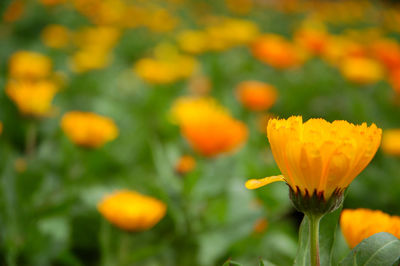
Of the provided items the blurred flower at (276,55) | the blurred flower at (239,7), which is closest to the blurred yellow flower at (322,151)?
the blurred flower at (276,55)

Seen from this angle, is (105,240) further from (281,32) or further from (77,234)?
(281,32)

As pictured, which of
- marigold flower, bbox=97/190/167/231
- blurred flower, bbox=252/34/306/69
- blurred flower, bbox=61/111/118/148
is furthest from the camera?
blurred flower, bbox=252/34/306/69

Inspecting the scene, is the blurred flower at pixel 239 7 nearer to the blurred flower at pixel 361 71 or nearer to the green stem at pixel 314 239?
the blurred flower at pixel 361 71

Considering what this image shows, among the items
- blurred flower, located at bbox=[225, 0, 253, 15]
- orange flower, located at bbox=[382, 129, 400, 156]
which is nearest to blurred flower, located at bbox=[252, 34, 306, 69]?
orange flower, located at bbox=[382, 129, 400, 156]

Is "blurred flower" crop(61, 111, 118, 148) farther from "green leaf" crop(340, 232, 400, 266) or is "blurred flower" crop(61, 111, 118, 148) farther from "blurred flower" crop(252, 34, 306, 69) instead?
"blurred flower" crop(252, 34, 306, 69)

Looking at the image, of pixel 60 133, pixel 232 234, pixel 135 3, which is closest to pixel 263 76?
pixel 60 133

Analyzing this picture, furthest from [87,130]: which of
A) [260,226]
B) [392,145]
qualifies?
[392,145]

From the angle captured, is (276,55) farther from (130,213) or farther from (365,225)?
(365,225)
